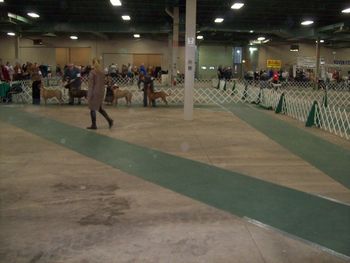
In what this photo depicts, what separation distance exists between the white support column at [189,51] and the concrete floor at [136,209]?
3.51 meters

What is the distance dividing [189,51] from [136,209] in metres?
8.70

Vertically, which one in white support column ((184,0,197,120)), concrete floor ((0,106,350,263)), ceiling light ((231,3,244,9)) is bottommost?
concrete floor ((0,106,350,263))

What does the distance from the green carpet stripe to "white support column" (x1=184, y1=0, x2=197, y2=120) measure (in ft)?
5.96

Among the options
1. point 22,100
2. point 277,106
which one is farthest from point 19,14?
point 277,106

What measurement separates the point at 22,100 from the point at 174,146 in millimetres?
11055

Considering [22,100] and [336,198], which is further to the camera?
[22,100]

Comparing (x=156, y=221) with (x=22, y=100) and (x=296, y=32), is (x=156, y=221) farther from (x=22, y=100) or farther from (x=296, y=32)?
(x=296, y=32)

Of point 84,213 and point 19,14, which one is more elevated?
point 19,14

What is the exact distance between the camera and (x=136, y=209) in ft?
16.0

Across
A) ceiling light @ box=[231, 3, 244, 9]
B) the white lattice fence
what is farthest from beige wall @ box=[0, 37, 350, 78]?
the white lattice fence

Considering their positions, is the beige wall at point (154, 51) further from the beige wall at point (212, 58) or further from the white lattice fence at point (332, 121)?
the white lattice fence at point (332, 121)

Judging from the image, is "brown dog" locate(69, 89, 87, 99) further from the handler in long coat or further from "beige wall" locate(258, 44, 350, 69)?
"beige wall" locate(258, 44, 350, 69)

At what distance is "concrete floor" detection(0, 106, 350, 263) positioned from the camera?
12.3 ft

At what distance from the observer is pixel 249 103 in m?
18.9
